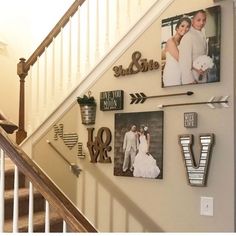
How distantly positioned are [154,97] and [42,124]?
119 centimetres

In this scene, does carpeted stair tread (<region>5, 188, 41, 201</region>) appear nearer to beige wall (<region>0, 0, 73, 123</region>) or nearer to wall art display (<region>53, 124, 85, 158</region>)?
wall art display (<region>53, 124, 85, 158</region>)

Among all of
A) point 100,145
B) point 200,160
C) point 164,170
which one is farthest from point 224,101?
point 100,145

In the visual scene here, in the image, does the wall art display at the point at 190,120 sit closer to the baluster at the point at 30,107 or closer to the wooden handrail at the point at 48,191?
the wooden handrail at the point at 48,191

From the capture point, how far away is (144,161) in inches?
101

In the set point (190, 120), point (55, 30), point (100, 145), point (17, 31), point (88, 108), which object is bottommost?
point (100, 145)

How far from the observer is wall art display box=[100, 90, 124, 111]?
108 inches

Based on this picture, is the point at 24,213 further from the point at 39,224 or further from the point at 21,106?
the point at 21,106

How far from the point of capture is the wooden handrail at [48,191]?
1558 mm

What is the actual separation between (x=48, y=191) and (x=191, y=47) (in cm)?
145

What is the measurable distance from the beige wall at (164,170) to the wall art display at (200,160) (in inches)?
1.7

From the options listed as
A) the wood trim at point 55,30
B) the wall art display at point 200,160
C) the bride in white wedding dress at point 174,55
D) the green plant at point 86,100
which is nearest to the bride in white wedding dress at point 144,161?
the wall art display at point 200,160

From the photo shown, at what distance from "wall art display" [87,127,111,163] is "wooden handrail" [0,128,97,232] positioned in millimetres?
1180

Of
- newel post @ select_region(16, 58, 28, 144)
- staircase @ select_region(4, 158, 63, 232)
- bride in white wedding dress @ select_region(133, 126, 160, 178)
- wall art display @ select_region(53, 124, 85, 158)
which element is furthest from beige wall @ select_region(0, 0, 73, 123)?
bride in white wedding dress @ select_region(133, 126, 160, 178)

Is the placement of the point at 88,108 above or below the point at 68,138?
above
